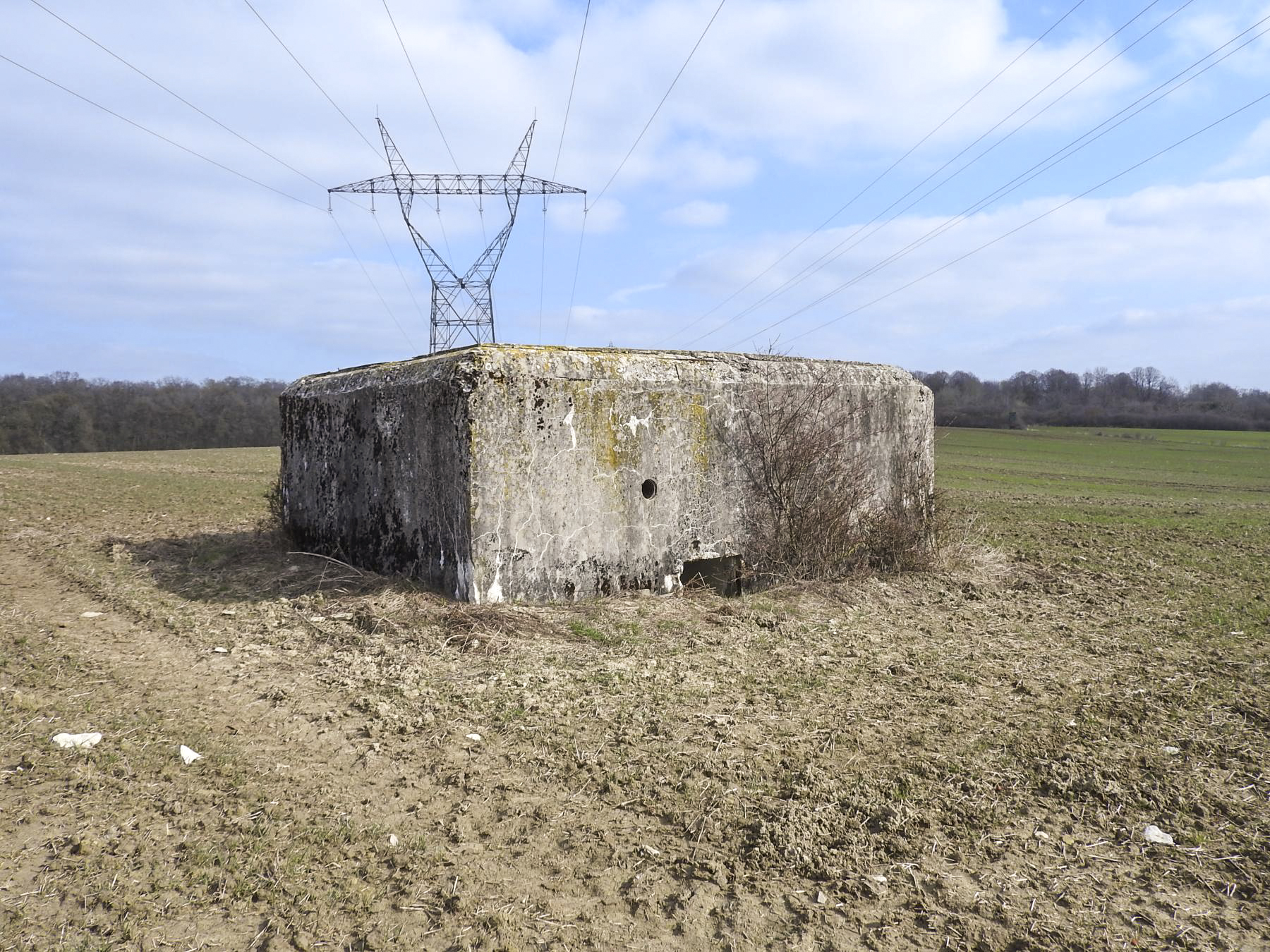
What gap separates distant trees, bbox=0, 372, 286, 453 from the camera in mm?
37781

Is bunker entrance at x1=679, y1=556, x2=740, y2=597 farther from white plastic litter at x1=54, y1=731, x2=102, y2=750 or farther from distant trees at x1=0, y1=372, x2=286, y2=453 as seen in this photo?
distant trees at x1=0, y1=372, x2=286, y2=453

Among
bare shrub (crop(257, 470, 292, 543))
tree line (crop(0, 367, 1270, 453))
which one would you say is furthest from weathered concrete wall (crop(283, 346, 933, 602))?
tree line (crop(0, 367, 1270, 453))

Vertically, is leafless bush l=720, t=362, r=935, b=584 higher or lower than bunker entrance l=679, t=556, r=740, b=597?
higher

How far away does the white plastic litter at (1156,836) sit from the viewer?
308 cm

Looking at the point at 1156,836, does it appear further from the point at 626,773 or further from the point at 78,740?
the point at 78,740

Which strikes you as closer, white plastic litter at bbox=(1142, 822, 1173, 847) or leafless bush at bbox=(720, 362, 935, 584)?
white plastic litter at bbox=(1142, 822, 1173, 847)

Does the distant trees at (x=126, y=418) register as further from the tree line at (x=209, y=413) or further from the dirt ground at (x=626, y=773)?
the dirt ground at (x=626, y=773)

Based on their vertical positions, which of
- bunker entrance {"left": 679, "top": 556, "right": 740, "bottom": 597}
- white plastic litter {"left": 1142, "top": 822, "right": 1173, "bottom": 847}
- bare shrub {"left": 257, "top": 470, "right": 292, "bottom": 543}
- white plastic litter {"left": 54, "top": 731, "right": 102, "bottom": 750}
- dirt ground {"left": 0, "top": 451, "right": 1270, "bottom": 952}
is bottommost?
white plastic litter {"left": 1142, "top": 822, "right": 1173, "bottom": 847}

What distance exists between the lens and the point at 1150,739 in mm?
4008

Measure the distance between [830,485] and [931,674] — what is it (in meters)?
2.64

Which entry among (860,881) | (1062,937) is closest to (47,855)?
(860,881)

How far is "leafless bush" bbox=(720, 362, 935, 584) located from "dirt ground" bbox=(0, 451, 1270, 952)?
528mm

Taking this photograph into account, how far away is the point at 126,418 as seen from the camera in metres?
40.7

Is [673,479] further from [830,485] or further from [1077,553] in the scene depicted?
[1077,553]
